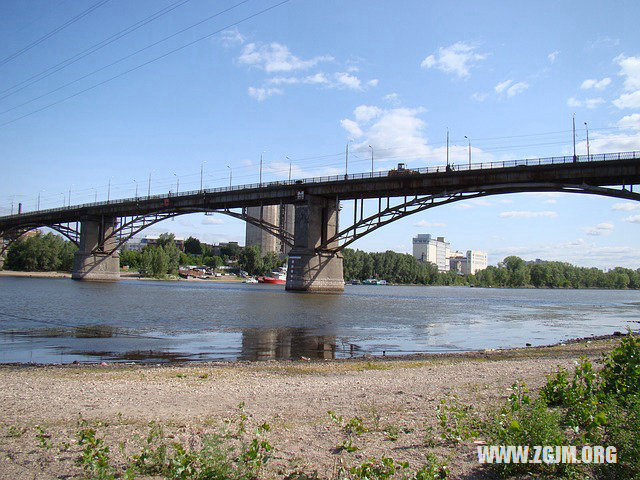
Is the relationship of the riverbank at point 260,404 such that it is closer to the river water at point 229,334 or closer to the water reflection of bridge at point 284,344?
the water reflection of bridge at point 284,344

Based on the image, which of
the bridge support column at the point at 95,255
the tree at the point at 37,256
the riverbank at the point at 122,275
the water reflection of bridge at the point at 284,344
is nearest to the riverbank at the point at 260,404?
the water reflection of bridge at the point at 284,344

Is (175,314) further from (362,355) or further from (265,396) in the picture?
(265,396)

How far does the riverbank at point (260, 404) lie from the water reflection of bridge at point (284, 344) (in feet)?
12.9

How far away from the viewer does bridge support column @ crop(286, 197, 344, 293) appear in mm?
83875

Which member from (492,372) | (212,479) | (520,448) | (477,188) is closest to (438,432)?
(520,448)

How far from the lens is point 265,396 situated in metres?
10.9

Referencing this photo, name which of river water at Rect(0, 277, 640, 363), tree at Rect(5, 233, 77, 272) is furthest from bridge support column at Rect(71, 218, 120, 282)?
river water at Rect(0, 277, 640, 363)

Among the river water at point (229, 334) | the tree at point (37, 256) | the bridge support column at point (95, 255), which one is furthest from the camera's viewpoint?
the tree at point (37, 256)

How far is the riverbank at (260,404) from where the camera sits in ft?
22.4

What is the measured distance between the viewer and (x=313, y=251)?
84.4 meters

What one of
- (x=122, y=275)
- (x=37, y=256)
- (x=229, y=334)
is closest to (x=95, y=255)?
(x=37, y=256)

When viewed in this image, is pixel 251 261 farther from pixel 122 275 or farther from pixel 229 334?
pixel 229 334

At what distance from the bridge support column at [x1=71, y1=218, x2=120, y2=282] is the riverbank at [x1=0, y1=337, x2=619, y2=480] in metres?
109

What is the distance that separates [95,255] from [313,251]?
2352 inches
